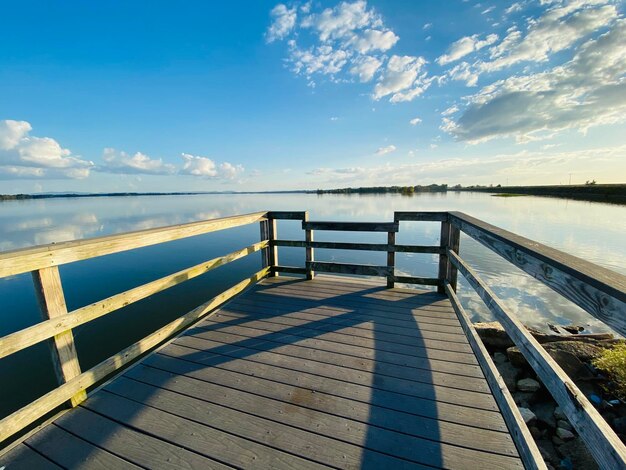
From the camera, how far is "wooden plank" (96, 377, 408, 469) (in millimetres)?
1898

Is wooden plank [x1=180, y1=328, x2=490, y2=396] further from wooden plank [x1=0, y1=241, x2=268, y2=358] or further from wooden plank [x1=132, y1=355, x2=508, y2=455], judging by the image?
wooden plank [x1=0, y1=241, x2=268, y2=358]

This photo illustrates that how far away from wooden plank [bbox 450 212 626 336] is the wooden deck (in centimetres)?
123

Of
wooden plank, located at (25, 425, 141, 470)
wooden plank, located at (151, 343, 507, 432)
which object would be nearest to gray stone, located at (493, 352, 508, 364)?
wooden plank, located at (151, 343, 507, 432)

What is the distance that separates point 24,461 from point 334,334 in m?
2.66

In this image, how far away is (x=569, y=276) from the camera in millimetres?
1367

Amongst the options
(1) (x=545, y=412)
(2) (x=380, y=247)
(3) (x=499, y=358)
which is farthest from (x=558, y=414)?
(2) (x=380, y=247)

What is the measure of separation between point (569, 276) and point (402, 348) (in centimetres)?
207

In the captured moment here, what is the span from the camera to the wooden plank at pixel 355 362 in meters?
2.59

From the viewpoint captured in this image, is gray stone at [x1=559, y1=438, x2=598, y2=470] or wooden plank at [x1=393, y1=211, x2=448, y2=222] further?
wooden plank at [x1=393, y1=211, x2=448, y2=222]

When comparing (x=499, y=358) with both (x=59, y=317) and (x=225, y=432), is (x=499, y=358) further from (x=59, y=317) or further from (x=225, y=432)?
(x=59, y=317)

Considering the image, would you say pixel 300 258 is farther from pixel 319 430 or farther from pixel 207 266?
pixel 319 430

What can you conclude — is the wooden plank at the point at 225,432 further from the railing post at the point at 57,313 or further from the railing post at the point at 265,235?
the railing post at the point at 265,235

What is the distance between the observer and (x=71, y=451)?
1969mm

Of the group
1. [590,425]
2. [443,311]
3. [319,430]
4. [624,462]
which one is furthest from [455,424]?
[443,311]
